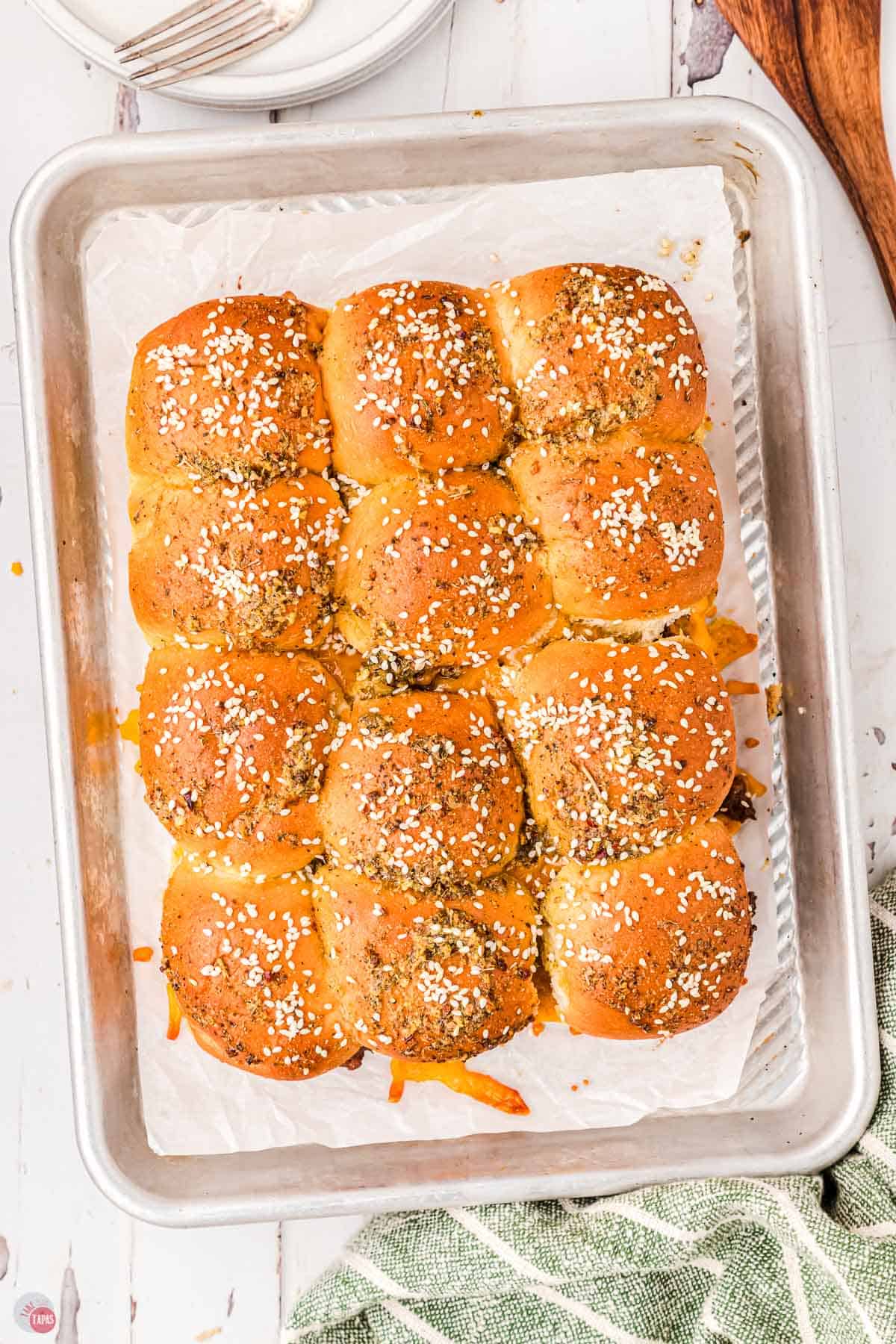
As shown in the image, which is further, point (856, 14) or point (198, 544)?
point (856, 14)

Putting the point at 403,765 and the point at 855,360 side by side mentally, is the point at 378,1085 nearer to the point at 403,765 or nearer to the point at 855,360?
the point at 403,765

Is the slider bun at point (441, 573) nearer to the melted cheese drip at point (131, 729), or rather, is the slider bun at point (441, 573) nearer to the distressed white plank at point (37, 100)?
the melted cheese drip at point (131, 729)

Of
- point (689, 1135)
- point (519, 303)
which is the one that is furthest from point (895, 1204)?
point (519, 303)

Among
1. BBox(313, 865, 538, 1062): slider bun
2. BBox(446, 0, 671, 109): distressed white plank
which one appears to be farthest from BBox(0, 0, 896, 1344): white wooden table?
BBox(313, 865, 538, 1062): slider bun

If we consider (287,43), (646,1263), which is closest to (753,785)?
(646,1263)

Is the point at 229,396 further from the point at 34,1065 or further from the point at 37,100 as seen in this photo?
the point at 34,1065

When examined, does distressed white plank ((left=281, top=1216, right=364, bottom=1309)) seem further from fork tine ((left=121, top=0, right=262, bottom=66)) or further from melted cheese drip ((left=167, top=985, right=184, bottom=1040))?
fork tine ((left=121, top=0, right=262, bottom=66))
